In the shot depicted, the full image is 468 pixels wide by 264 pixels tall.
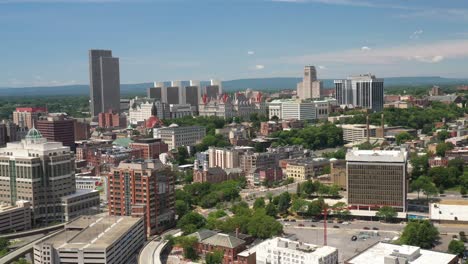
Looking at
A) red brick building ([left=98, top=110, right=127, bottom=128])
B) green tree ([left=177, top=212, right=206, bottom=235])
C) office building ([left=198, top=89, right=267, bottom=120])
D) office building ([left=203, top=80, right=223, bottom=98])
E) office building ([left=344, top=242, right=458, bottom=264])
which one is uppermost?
office building ([left=203, top=80, right=223, bottom=98])

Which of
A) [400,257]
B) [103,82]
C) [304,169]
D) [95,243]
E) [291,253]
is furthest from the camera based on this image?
[103,82]

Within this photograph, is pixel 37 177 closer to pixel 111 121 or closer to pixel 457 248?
pixel 457 248

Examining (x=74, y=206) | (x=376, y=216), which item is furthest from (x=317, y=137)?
(x=74, y=206)

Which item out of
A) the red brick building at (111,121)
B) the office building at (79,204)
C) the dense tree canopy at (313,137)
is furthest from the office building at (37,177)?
the red brick building at (111,121)

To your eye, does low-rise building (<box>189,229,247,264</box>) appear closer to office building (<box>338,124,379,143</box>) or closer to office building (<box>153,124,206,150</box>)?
office building (<box>153,124,206,150</box>)

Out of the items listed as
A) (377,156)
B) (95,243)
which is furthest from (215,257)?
(377,156)

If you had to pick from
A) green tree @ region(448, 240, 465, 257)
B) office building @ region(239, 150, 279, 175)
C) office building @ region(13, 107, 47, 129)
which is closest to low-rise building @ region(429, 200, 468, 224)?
green tree @ region(448, 240, 465, 257)
